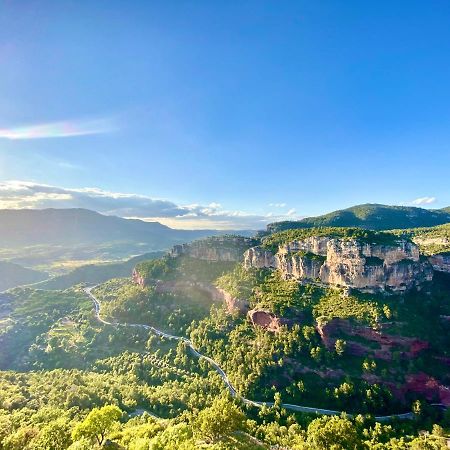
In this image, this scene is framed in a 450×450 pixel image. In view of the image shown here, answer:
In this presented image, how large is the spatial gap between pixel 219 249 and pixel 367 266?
7179cm

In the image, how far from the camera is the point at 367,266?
10219 cm

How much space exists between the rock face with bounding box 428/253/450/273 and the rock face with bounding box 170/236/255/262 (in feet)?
247

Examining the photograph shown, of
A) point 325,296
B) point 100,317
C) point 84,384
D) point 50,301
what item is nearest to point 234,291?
point 325,296

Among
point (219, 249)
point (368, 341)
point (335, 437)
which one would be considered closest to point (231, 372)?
point (368, 341)

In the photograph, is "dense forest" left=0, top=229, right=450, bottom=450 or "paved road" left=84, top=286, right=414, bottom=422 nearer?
"dense forest" left=0, top=229, right=450, bottom=450

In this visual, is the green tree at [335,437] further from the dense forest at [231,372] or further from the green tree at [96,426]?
the green tree at [96,426]

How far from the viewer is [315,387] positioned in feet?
282

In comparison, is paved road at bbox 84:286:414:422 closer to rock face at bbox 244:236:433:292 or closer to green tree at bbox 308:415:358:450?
green tree at bbox 308:415:358:450

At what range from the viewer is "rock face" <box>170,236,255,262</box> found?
506ft

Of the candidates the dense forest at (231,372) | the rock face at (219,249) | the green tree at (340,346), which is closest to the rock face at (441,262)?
the dense forest at (231,372)

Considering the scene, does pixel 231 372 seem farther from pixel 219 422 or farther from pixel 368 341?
pixel 368 341

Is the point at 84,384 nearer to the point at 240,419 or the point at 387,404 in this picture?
the point at 240,419

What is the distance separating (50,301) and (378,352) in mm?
168166

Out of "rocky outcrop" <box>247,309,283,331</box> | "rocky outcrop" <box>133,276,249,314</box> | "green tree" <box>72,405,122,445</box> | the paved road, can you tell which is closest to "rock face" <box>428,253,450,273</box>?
the paved road
